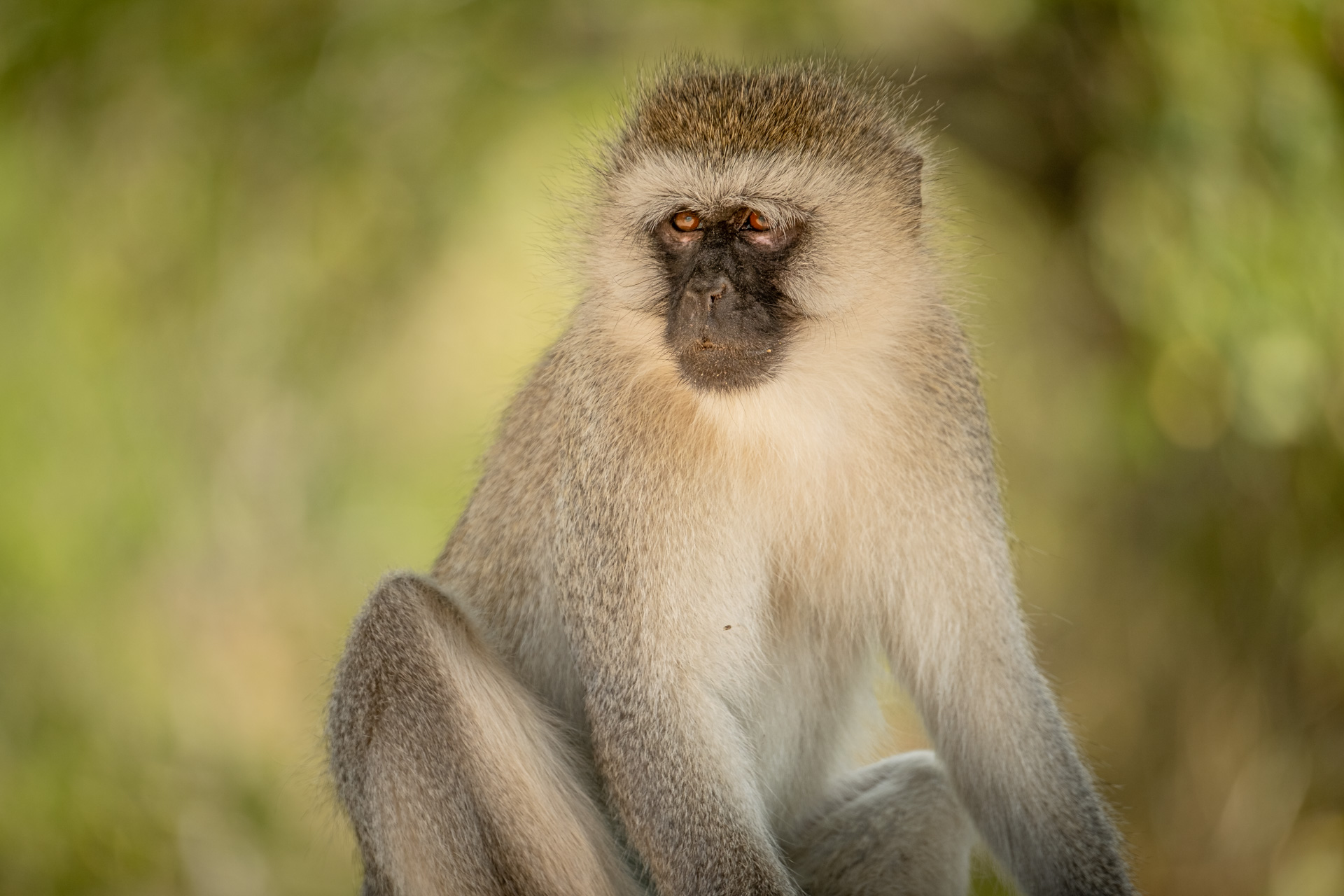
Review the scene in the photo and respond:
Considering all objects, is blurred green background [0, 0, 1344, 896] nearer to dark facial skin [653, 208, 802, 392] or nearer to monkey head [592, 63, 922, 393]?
monkey head [592, 63, 922, 393]

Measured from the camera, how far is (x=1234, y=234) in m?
6.47

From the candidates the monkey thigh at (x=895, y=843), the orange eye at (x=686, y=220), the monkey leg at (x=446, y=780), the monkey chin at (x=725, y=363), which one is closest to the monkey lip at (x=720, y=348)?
the monkey chin at (x=725, y=363)

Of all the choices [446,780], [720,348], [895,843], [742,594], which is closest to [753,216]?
[720,348]

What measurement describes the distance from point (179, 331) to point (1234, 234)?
5.79 metres

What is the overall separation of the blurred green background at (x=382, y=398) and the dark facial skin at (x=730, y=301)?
335cm

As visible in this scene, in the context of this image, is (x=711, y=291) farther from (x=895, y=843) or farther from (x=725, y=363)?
(x=895, y=843)

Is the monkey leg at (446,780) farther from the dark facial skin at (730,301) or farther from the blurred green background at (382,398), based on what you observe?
the blurred green background at (382,398)

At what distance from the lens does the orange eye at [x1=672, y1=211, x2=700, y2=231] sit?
3908 mm

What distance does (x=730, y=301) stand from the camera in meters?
3.68

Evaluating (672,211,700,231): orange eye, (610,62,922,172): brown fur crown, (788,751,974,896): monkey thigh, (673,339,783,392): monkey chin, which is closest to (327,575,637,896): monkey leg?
(788,751,974,896): monkey thigh

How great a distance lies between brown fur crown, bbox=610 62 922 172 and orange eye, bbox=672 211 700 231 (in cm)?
17

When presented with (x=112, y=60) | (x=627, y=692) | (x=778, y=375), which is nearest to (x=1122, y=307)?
(x=778, y=375)

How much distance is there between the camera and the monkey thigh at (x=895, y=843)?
412 cm

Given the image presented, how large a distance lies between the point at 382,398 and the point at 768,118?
497cm
